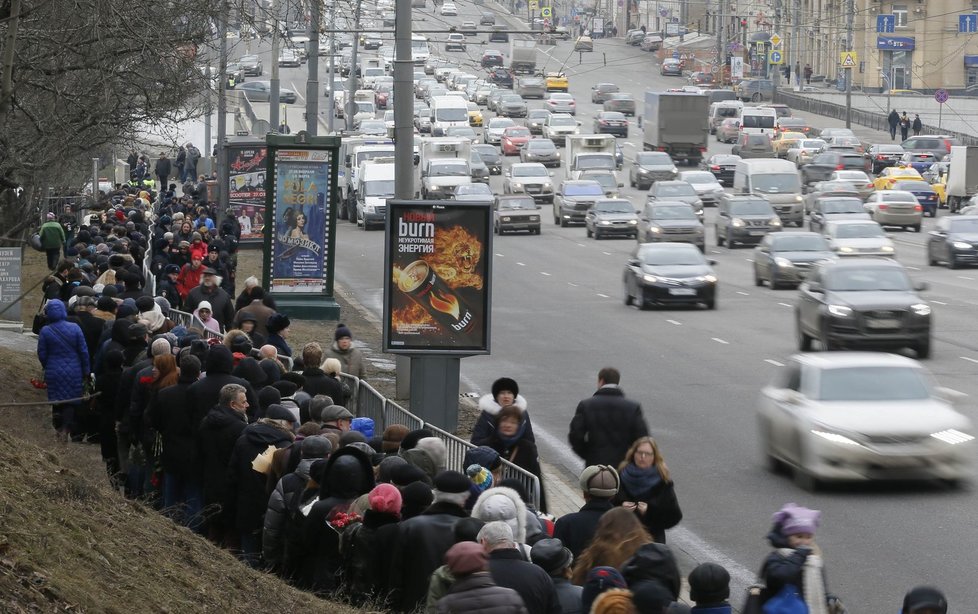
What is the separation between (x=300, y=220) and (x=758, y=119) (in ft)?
218

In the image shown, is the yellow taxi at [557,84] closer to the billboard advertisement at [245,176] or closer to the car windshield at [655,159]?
the car windshield at [655,159]

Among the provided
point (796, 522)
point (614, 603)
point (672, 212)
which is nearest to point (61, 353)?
point (796, 522)

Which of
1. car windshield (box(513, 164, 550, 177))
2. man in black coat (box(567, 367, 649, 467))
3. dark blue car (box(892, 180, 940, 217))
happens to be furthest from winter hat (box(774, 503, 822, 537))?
car windshield (box(513, 164, 550, 177))

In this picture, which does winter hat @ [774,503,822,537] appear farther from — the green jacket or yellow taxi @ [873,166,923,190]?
yellow taxi @ [873,166,923,190]

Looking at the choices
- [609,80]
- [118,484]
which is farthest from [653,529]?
[609,80]

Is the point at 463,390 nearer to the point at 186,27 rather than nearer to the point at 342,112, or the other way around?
the point at 186,27

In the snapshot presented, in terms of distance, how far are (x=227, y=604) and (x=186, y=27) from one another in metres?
10.3

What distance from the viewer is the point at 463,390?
22.4 metres

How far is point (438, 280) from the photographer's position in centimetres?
1608

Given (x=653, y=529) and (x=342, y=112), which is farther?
(x=342, y=112)

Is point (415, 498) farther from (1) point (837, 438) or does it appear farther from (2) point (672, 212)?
(2) point (672, 212)

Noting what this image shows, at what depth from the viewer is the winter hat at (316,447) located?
9.29 metres

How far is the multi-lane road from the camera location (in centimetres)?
1291

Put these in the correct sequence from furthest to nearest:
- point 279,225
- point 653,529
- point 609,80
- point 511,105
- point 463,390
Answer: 1. point 609,80
2. point 511,105
3. point 279,225
4. point 463,390
5. point 653,529
